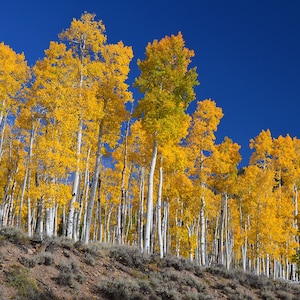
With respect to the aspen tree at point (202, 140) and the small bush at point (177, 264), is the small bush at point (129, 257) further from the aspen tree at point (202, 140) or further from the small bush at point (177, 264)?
the aspen tree at point (202, 140)

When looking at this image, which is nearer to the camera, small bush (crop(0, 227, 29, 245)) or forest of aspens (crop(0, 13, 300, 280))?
small bush (crop(0, 227, 29, 245))

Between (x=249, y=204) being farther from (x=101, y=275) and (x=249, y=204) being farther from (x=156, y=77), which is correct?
(x=101, y=275)

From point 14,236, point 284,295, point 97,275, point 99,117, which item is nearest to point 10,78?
point 99,117

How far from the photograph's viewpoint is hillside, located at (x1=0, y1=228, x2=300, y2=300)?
11812 mm

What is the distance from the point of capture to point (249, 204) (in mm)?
→ 29953

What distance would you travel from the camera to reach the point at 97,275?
14.3m

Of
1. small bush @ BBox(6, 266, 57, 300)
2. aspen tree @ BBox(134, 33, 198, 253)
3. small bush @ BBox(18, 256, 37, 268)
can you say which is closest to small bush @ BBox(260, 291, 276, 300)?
aspen tree @ BBox(134, 33, 198, 253)

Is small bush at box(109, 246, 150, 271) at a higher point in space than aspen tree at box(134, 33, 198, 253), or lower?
lower

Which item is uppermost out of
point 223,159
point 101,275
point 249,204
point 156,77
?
point 156,77

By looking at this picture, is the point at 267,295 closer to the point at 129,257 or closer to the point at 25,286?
the point at 129,257

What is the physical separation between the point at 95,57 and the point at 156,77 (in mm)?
3374

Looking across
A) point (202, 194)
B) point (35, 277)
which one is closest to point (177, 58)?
point (202, 194)

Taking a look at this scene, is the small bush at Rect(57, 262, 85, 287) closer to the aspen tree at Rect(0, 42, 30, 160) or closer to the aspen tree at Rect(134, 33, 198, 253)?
the aspen tree at Rect(134, 33, 198, 253)

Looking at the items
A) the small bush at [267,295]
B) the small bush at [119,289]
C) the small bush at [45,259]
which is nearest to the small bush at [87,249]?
the small bush at [119,289]
